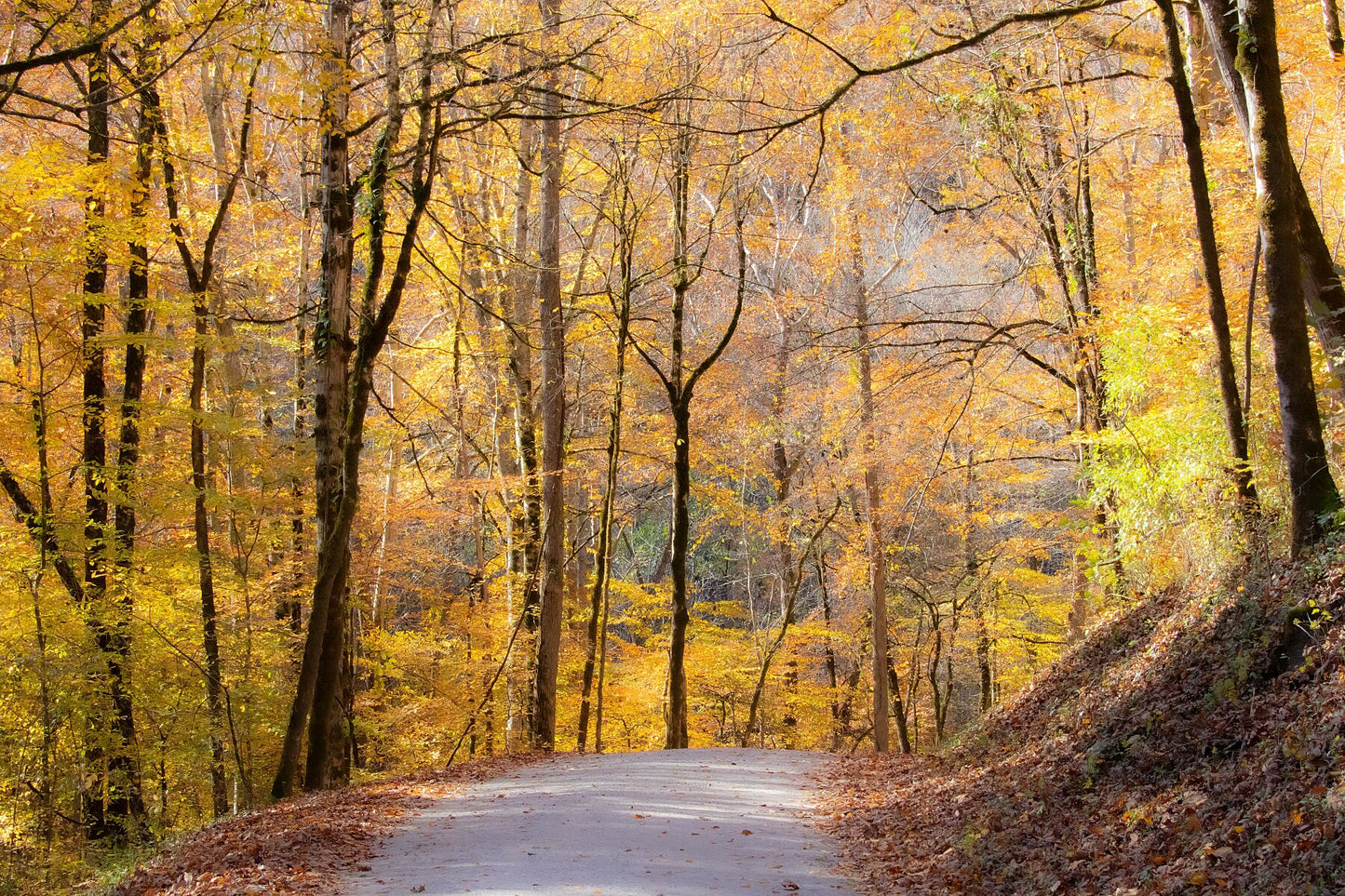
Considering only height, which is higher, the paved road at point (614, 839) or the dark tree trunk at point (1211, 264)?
→ the dark tree trunk at point (1211, 264)

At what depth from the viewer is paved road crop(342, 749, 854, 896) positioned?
5297mm

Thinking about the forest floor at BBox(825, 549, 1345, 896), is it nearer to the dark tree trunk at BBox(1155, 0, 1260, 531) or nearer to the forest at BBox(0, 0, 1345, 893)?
the forest at BBox(0, 0, 1345, 893)

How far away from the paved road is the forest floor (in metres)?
0.67

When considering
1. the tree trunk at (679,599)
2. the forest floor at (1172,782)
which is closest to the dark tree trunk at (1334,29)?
the forest floor at (1172,782)

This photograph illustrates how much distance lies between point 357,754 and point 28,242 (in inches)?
422

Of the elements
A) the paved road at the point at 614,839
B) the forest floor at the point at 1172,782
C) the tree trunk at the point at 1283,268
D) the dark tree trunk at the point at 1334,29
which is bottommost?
the paved road at the point at 614,839

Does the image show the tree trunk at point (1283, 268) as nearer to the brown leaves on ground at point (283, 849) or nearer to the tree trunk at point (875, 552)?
Answer: the brown leaves on ground at point (283, 849)

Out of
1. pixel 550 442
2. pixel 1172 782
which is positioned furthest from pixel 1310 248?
pixel 550 442

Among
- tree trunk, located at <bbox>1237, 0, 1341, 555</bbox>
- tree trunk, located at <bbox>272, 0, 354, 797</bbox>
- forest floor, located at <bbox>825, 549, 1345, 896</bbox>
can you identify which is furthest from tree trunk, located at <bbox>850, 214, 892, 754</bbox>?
tree trunk, located at <bbox>1237, 0, 1341, 555</bbox>

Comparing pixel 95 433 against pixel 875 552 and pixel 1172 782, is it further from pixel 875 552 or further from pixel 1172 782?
pixel 875 552

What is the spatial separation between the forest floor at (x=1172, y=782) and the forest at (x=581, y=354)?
19.1 inches

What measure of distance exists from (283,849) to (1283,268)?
23.9ft

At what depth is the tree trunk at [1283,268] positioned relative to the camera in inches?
219

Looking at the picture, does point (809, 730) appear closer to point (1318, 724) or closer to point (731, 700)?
point (731, 700)
